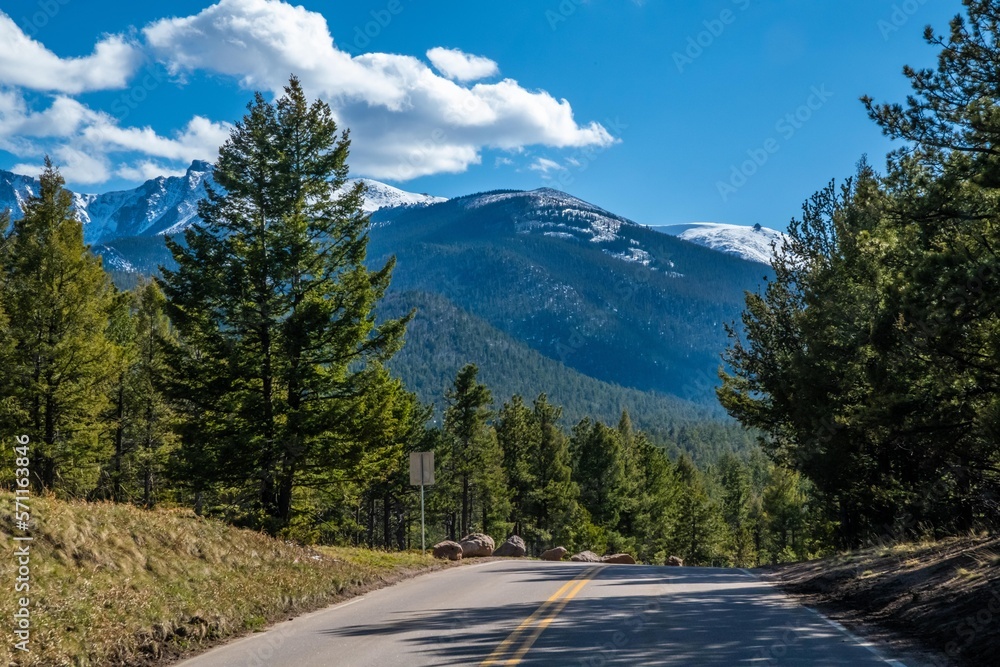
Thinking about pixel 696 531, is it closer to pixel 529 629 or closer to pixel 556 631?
pixel 529 629

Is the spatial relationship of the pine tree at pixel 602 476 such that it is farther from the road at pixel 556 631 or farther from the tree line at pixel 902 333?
the road at pixel 556 631

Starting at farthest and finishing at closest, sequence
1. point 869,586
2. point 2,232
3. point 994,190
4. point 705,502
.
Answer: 1. point 705,502
2. point 2,232
3. point 869,586
4. point 994,190

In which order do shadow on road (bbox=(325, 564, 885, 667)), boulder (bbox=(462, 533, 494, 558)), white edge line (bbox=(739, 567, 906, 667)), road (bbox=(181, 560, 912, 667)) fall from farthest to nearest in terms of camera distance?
boulder (bbox=(462, 533, 494, 558))
road (bbox=(181, 560, 912, 667))
shadow on road (bbox=(325, 564, 885, 667))
white edge line (bbox=(739, 567, 906, 667))

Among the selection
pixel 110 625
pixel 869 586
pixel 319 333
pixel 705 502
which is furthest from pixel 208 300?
pixel 705 502

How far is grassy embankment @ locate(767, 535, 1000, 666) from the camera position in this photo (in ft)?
29.5

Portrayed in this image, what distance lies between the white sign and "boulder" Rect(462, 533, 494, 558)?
663cm

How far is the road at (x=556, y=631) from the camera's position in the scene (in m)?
8.81

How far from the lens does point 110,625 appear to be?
980 cm

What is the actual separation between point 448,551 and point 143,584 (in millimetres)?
15784

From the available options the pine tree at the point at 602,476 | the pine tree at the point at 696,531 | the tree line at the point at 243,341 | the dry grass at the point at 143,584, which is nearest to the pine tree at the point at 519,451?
the pine tree at the point at 602,476

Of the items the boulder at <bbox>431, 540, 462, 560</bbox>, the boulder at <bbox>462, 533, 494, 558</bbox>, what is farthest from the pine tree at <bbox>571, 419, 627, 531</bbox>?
the boulder at <bbox>431, 540, 462, 560</bbox>

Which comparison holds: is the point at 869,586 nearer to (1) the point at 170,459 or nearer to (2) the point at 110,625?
(2) the point at 110,625

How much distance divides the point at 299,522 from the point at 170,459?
15.4 ft

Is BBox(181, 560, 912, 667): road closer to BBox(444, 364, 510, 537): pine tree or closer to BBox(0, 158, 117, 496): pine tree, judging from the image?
BBox(0, 158, 117, 496): pine tree
